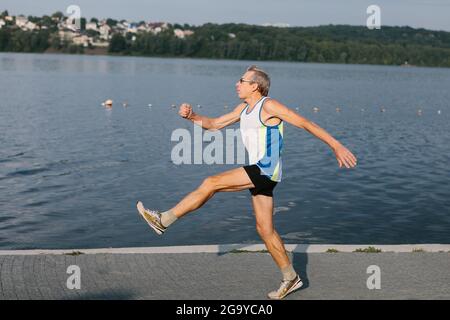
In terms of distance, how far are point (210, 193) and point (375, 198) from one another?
1098cm

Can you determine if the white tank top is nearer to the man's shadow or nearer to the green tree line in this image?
the man's shadow

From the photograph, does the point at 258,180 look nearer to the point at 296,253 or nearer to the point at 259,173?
the point at 259,173

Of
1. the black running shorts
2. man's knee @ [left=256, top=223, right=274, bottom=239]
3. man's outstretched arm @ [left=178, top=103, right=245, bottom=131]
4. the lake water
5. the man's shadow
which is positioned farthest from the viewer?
the lake water

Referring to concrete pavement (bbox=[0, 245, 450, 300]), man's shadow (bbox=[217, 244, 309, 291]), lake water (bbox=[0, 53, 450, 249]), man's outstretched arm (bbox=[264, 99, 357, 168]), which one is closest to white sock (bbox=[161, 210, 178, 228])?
concrete pavement (bbox=[0, 245, 450, 300])

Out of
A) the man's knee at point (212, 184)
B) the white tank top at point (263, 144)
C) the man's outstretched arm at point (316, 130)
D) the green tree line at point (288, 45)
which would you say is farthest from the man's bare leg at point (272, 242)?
the green tree line at point (288, 45)

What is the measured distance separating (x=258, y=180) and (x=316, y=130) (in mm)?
725

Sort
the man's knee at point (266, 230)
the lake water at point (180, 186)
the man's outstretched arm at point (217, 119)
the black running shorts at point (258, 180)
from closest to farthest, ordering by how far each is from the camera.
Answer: the black running shorts at point (258, 180) → the man's knee at point (266, 230) → the man's outstretched arm at point (217, 119) → the lake water at point (180, 186)

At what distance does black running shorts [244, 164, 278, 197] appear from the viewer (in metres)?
6.38

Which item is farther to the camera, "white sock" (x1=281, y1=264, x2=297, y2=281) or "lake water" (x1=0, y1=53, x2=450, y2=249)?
"lake water" (x1=0, y1=53, x2=450, y2=249)

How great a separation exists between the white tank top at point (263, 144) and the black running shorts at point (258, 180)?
3 centimetres

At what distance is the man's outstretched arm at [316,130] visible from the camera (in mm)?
6109

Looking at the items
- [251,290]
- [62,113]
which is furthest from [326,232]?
[62,113]

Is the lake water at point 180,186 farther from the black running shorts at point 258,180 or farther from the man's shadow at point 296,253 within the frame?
the black running shorts at point 258,180

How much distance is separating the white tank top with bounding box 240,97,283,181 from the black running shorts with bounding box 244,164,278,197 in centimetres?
3
